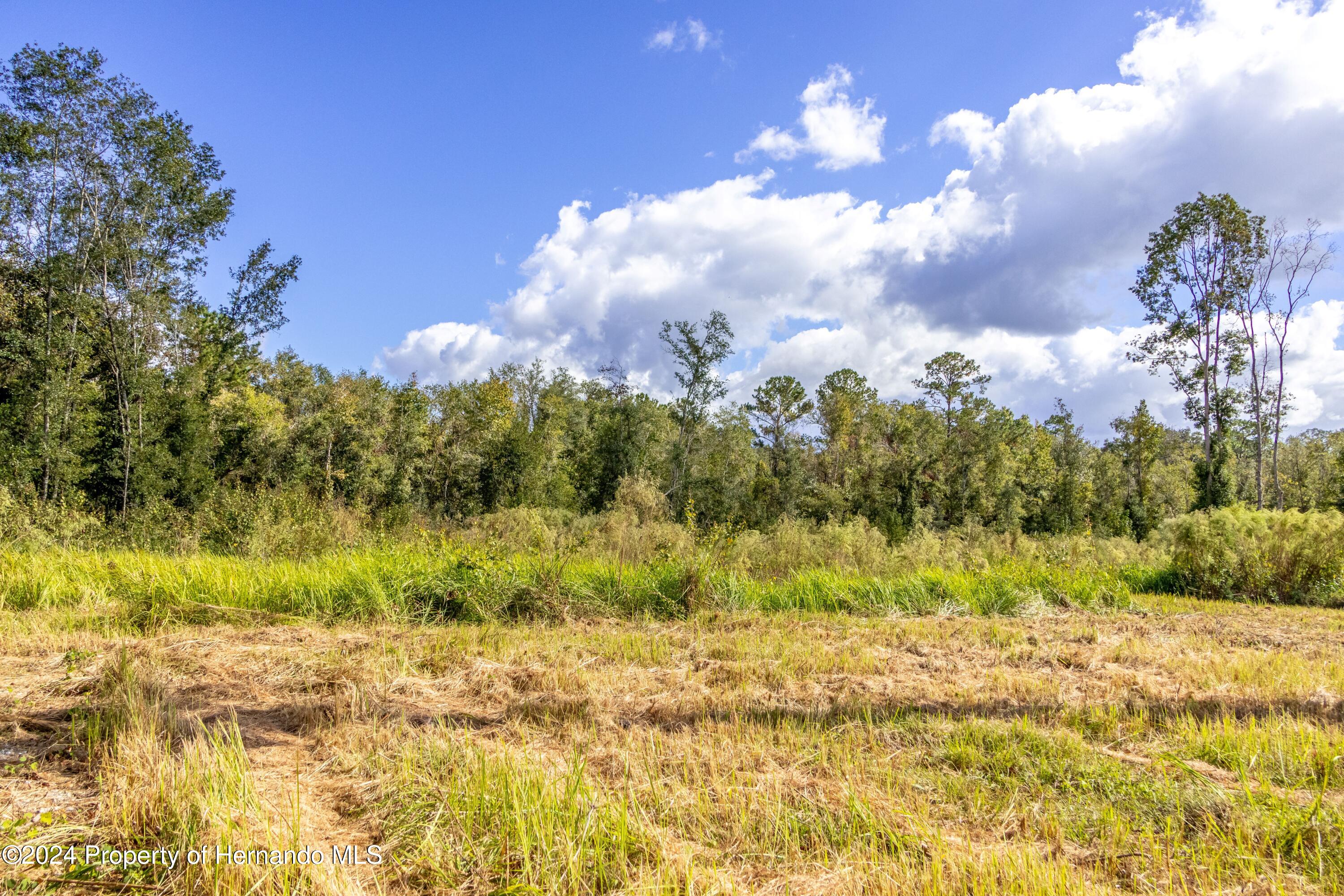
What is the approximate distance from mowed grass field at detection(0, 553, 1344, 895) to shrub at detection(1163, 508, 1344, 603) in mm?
4609

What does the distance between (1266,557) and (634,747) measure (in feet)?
42.1

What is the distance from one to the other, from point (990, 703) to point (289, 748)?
449cm

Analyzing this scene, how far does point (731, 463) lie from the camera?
3588 cm

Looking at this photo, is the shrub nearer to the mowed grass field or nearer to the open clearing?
the mowed grass field

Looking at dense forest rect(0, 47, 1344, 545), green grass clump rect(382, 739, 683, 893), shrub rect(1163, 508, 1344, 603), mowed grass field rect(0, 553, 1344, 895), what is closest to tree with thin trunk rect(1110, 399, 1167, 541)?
dense forest rect(0, 47, 1344, 545)

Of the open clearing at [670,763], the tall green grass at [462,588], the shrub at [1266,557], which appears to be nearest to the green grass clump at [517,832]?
the open clearing at [670,763]

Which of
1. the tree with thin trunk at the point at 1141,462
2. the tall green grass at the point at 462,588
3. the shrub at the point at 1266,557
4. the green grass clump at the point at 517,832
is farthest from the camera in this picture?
the tree with thin trunk at the point at 1141,462

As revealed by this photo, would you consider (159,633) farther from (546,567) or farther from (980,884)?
(980,884)

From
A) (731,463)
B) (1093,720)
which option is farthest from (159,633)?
(731,463)

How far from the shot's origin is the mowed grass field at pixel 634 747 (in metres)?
2.39

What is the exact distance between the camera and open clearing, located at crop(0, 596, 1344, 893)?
2.39m

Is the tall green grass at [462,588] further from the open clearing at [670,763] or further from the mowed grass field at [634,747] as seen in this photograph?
the open clearing at [670,763]

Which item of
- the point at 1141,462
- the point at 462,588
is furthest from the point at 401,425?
the point at 1141,462

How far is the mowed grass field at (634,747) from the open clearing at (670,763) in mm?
20
